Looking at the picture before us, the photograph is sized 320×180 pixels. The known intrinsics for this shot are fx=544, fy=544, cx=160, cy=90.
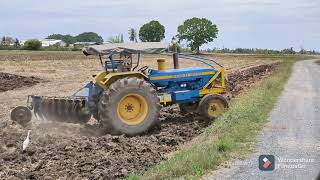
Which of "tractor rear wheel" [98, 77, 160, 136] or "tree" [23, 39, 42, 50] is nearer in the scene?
"tractor rear wheel" [98, 77, 160, 136]

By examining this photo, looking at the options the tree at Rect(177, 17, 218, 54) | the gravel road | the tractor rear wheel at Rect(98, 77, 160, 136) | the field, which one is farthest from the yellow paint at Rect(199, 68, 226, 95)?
the tree at Rect(177, 17, 218, 54)

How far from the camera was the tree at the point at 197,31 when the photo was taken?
404ft

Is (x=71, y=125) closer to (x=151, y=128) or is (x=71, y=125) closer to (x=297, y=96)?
(x=151, y=128)

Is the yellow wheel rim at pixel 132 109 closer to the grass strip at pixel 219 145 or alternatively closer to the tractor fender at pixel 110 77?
the tractor fender at pixel 110 77

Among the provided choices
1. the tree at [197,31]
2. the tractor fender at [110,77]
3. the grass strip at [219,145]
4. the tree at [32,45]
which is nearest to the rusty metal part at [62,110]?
the tractor fender at [110,77]

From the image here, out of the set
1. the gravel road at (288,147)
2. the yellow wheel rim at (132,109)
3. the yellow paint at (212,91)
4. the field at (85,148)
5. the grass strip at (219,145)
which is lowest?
the field at (85,148)

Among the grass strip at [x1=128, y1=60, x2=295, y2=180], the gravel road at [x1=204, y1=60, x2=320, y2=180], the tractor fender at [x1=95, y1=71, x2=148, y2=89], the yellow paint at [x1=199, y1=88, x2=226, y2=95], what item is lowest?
the gravel road at [x1=204, y1=60, x2=320, y2=180]

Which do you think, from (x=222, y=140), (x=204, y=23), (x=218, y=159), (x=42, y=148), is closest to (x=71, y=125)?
(x=42, y=148)

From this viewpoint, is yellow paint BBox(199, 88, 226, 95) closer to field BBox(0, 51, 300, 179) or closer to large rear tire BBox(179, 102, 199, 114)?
large rear tire BBox(179, 102, 199, 114)

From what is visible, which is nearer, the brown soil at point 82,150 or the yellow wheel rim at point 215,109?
the brown soil at point 82,150

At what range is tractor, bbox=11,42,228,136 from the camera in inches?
469

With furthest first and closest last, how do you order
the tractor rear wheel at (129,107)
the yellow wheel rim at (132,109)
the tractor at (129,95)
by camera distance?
1. the yellow wheel rim at (132,109)
2. the tractor at (129,95)
3. the tractor rear wheel at (129,107)

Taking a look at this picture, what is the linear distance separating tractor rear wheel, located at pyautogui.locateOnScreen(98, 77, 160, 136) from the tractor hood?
2.56 feet

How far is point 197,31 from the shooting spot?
408 ft
